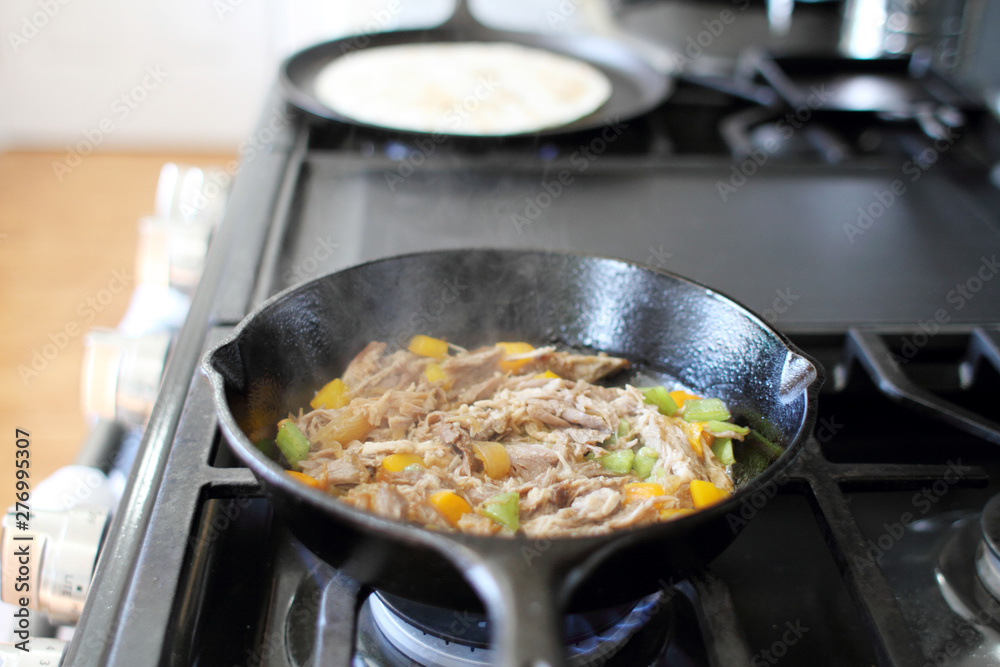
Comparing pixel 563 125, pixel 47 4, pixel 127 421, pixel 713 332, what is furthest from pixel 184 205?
pixel 47 4

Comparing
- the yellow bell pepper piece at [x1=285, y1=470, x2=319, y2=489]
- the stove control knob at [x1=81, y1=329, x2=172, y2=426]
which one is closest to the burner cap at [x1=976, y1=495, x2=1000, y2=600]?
the yellow bell pepper piece at [x1=285, y1=470, x2=319, y2=489]

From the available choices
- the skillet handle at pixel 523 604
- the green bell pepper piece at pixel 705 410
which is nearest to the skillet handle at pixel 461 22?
the green bell pepper piece at pixel 705 410

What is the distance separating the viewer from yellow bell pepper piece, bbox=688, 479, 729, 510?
0.82 m

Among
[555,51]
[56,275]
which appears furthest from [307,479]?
[56,275]

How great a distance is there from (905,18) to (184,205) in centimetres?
196

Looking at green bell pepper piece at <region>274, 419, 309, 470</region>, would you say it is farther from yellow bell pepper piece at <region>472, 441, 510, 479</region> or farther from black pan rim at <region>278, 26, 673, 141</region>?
black pan rim at <region>278, 26, 673, 141</region>

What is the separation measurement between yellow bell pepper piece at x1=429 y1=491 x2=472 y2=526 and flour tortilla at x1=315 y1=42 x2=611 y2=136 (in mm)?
960

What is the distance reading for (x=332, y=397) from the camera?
0.98 m

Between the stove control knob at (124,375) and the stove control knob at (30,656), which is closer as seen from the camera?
the stove control knob at (30,656)

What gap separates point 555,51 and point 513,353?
132cm

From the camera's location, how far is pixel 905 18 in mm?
2182

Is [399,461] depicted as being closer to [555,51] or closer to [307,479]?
[307,479]

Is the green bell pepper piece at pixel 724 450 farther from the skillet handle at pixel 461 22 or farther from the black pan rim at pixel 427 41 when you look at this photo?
the skillet handle at pixel 461 22

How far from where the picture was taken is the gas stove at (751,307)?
0.77m
